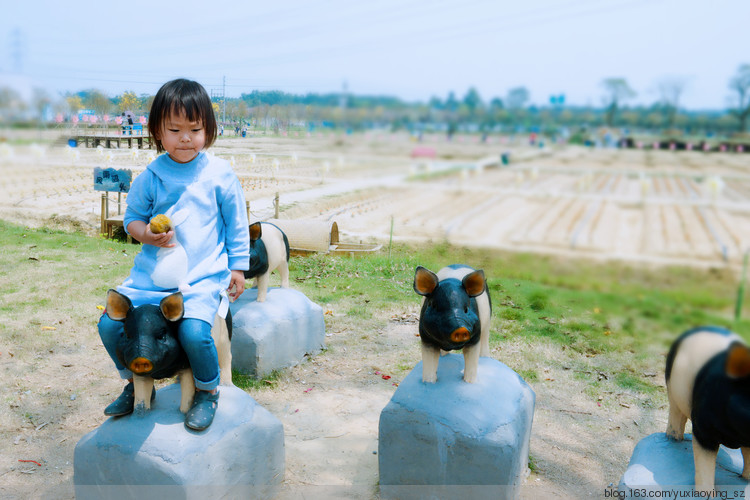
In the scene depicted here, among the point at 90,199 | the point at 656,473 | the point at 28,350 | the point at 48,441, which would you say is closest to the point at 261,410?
the point at 48,441

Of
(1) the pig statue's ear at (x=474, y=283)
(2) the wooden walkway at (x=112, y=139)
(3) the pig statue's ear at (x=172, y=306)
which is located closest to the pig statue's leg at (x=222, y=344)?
(3) the pig statue's ear at (x=172, y=306)

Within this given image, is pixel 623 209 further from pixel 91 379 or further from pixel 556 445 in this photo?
pixel 91 379

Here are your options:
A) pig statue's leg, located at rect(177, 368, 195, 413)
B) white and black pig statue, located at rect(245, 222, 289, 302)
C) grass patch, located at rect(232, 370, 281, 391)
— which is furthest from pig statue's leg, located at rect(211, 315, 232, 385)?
white and black pig statue, located at rect(245, 222, 289, 302)

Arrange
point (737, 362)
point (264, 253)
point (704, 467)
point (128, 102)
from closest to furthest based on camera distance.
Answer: point (737, 362)
point (704, 467)
point (264, 253)
point (128, 102)

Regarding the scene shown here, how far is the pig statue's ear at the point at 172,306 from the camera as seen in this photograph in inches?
118

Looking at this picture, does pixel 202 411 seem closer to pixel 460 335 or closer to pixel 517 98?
pixel 460 335

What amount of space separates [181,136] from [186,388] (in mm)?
1411

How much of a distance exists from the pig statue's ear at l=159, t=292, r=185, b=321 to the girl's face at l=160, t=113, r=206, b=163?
2.69 ft

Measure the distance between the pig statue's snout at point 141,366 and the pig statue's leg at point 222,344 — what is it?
1.94ft

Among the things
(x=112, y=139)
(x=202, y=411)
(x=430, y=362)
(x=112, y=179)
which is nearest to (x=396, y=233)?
(x=430, y=362)

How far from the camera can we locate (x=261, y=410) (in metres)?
3.67

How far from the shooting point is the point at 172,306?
3021 millimetres

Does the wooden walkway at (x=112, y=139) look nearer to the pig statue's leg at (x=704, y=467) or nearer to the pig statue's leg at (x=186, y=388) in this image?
the pig statue's leg at (x=186, y=388)

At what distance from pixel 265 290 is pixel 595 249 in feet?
15.6
